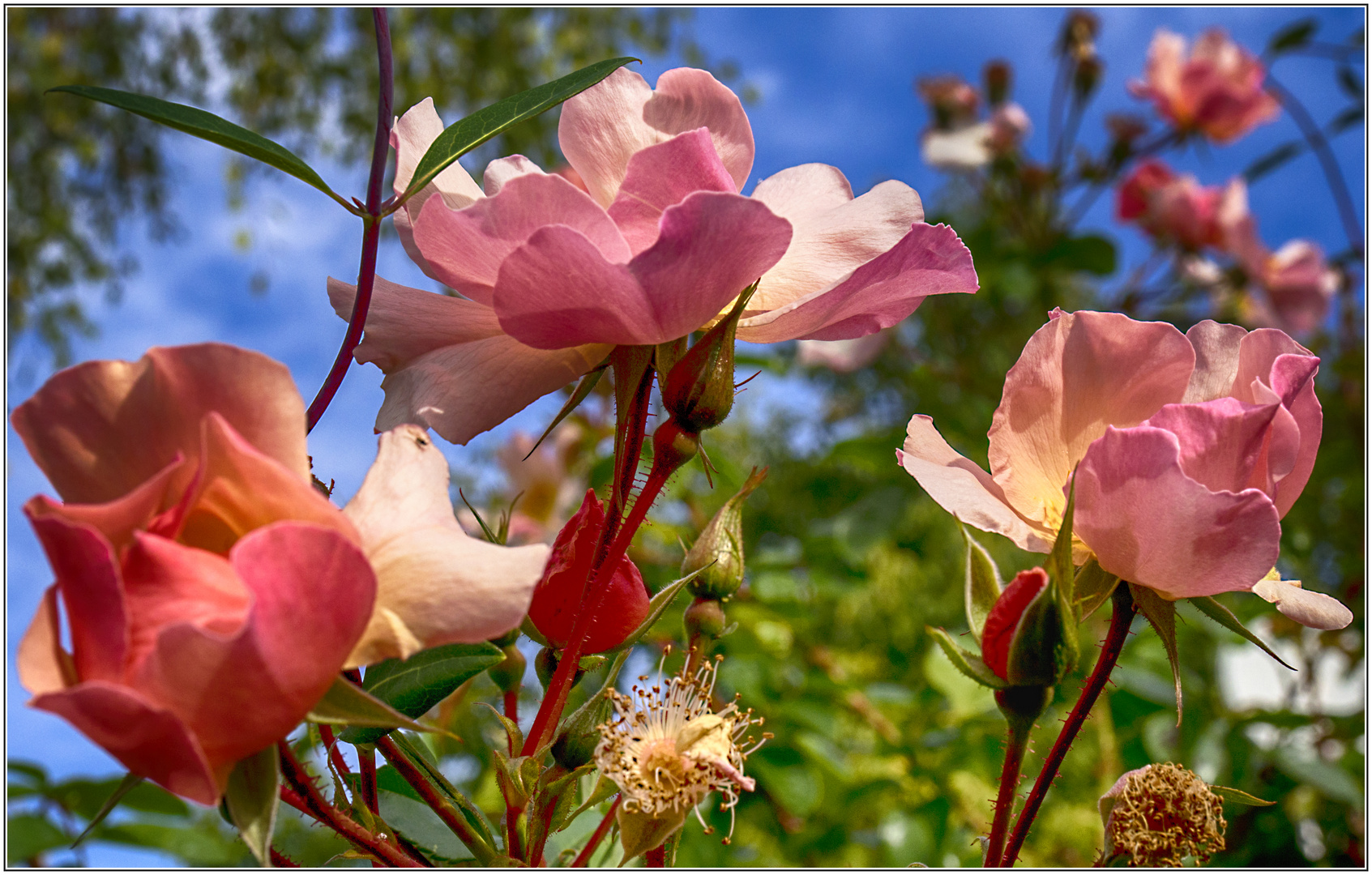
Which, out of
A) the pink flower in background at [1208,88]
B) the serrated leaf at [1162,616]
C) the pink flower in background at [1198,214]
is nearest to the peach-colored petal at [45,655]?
the serrated leaf at [1162,616]

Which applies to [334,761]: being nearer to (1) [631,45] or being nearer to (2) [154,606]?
(2) [154,606]

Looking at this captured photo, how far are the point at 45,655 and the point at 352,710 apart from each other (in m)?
0.08

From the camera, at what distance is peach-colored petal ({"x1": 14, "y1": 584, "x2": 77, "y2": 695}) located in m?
0.25

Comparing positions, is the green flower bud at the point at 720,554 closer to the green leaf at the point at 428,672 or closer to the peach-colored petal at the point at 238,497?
the green leaf at the point at 428,672

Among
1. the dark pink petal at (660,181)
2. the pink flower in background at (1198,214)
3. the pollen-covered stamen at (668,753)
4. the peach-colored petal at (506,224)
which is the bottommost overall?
the pollen-covered stamen at (668,753)

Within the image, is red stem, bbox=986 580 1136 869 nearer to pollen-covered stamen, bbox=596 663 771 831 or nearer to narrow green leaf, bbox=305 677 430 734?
pollen-covered stamen, bbox=596 663 771 831

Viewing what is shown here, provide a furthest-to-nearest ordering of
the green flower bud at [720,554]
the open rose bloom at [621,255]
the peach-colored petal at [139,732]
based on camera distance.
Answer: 1. the green flower bud at [720,554]
2. the open rose bloom at [621,255]
3. the peach-colored petal at [139,732]

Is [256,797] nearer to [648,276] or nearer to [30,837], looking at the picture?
Answer: [648,276]

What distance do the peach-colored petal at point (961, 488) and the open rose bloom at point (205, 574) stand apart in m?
0.17

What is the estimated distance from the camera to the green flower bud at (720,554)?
503 mm

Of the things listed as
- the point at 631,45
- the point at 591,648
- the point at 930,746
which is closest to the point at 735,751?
the point at 591,648

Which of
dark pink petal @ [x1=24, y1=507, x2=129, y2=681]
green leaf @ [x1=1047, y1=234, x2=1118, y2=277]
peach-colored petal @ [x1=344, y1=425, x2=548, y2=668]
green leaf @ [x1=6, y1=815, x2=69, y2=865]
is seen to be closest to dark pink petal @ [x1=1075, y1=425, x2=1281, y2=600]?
peach-colored petal @ [x1=344, y1=425, x2=548, y2=668]

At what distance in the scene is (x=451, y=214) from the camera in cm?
36

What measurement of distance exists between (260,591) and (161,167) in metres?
4.60
